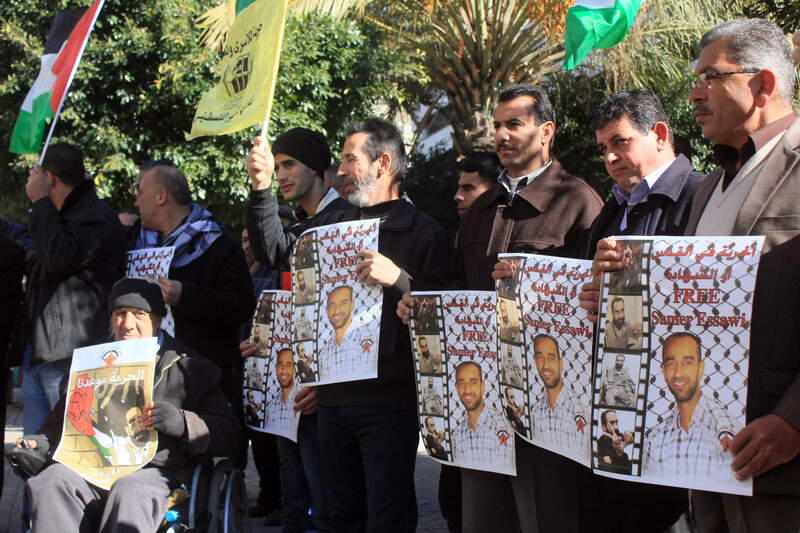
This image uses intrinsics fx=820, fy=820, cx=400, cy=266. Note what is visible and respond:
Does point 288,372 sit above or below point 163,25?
below

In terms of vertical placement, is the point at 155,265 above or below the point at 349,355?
above

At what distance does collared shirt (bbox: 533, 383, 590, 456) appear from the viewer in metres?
2.62

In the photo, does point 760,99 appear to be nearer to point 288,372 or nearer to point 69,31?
point 288,372

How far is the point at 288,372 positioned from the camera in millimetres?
4172

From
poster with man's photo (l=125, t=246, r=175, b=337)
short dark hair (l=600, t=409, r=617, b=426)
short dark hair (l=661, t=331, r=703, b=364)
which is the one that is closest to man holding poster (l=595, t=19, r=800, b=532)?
short dark hair (l=661, t=331, r=703, b=364)

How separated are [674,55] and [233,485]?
880 centimetres

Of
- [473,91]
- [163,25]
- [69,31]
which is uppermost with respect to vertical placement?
[163,25]

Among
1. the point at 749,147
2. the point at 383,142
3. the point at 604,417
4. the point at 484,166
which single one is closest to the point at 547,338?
the point at 604,417

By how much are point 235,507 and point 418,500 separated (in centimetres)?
229

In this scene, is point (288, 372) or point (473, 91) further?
point (473, 91)

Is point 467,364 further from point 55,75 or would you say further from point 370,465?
point 55,75

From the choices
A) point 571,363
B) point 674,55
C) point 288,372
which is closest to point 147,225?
point 288,372

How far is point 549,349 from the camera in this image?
2742 mm

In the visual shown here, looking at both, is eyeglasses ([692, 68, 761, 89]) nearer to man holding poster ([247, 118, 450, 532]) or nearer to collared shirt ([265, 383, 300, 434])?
man holding poster ([247, 118, 450, 532])
